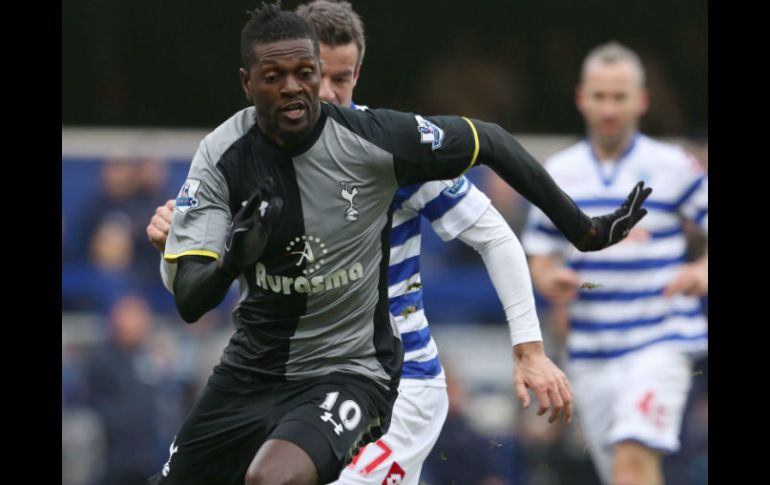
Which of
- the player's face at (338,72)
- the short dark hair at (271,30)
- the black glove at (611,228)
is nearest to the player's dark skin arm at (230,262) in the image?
the short dark hair at (271,30)

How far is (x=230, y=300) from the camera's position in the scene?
33.8ft

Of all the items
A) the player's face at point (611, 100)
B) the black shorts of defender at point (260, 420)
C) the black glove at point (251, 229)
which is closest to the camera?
the black glove at point (251, 229)

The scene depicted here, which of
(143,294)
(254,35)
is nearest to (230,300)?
(143,294)

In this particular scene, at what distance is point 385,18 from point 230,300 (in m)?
3.10

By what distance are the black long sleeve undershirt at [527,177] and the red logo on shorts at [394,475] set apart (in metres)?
1.20

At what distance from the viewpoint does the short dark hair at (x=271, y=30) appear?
4.50 metres

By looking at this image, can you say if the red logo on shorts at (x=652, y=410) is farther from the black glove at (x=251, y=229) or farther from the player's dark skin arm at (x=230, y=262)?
the black glove at (x=251, y=229)

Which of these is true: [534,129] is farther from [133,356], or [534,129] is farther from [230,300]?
[133,356]

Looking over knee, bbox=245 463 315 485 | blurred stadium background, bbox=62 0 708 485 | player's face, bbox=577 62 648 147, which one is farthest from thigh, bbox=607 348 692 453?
knee, bbox=245 463 315 485

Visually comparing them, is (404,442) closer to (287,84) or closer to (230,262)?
(230,262)

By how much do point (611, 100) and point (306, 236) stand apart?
12.1ft

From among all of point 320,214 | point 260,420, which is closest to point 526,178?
point 320,214

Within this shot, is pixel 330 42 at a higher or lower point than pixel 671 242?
higher

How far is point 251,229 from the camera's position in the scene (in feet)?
13.2
